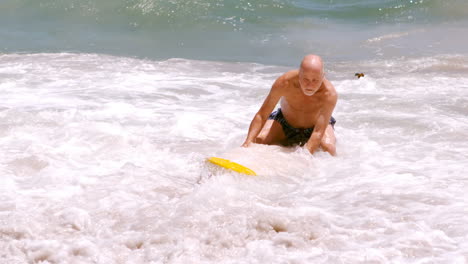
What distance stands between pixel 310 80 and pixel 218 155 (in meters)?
1.03

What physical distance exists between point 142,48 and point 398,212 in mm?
9245

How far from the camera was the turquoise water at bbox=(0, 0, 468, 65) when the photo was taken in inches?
470

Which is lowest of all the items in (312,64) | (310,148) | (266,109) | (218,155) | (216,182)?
(218,155)

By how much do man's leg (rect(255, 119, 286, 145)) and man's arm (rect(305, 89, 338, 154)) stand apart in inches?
15.0

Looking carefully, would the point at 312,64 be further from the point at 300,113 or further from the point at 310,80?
the point at 300,113

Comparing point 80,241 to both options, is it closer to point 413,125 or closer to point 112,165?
point 112,165

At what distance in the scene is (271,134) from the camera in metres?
5.29

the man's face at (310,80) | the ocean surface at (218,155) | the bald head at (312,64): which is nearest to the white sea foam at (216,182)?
the ocean surface at (218,155)

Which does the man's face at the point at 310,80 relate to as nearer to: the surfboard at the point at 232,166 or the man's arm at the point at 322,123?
the man's arm at the point at 322,123

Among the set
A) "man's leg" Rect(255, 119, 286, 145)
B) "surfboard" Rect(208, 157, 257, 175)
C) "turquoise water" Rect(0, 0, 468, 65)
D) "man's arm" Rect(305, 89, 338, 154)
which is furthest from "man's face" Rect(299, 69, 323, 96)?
"turquoise water" Rect(0, 0, 468, 65)

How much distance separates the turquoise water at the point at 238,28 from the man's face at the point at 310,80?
631 centimetres

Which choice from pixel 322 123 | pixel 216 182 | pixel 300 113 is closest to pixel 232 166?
pixel 216 182

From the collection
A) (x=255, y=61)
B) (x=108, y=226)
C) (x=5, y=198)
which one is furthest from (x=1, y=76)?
(x=108, y=226)

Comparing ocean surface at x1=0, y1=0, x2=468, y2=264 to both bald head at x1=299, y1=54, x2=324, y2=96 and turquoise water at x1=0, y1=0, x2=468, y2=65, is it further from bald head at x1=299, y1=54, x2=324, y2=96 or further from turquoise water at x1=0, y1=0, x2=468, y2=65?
bald head at x1=299, y1=54, x2=324, y2=96
